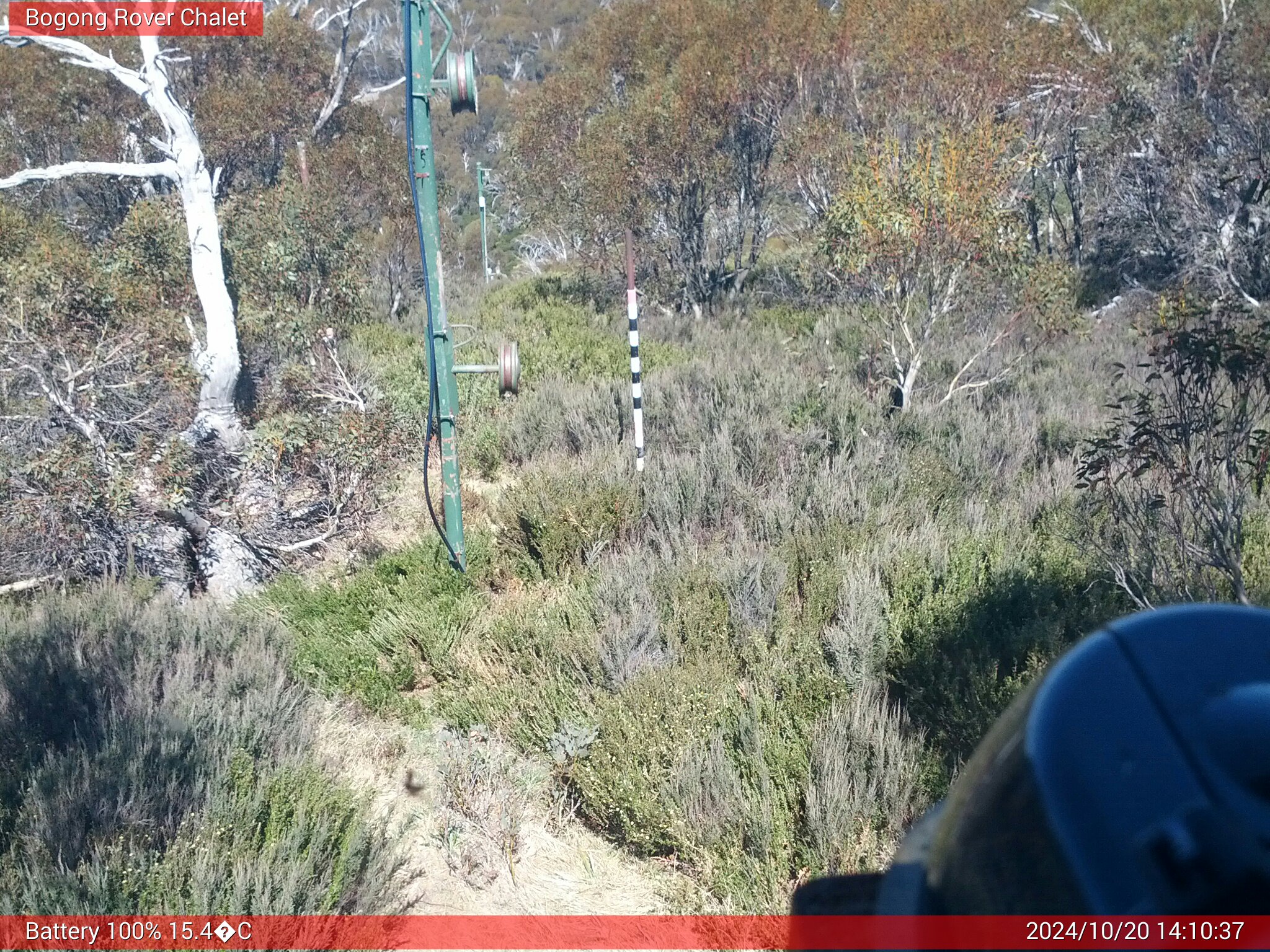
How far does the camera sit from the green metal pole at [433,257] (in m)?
5.38

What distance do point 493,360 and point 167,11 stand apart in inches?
207

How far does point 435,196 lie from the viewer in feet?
17.9

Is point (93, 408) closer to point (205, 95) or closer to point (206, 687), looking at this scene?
point (206, 687)

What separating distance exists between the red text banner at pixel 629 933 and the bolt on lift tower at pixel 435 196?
2547mm

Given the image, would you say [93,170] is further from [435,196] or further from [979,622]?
[979,622]

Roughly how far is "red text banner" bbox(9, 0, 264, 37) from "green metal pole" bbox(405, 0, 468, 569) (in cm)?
393

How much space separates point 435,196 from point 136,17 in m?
4.61

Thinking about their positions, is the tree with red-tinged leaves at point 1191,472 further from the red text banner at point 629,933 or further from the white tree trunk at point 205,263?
the white tree trunk at point 205,263

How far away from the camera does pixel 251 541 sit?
655cm

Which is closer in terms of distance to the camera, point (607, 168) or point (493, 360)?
point (493, 360)

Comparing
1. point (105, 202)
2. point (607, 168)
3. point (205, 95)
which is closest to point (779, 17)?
point (607, 168)

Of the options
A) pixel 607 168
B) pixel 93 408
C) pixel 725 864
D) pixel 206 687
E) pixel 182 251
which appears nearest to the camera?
pixel 725 864

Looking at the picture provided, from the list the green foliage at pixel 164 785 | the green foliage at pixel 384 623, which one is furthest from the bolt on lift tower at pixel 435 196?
the green foliage at pixel 164 785

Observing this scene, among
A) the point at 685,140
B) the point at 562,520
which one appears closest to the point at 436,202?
the point at 562,520
